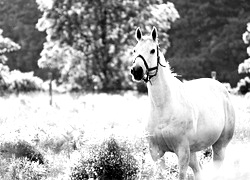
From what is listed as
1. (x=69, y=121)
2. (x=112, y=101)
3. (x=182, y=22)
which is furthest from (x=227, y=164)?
(x=182, y=22)

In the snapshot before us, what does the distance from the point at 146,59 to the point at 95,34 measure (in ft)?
76.4

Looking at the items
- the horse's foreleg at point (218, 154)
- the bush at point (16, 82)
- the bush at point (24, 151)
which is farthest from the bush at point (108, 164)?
the bush at point (16, 82)

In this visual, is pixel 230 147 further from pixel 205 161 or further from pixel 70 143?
pixel 70 143

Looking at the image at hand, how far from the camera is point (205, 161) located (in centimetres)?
901

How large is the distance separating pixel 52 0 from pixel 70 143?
67.9ft

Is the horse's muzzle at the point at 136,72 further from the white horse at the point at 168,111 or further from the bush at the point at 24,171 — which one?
the bush at the point at 24,171

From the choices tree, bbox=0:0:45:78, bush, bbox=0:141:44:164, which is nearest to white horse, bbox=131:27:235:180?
bush, bbox=0:141:44:164

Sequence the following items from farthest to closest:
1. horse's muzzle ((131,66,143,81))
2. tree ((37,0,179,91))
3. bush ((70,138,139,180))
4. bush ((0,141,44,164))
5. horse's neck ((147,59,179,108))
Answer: tree ((37,0,179,91)) < bush ((0,141,44,164)) < bush ((70,138,139,180)) < horse's neck ((147,59,179,108)) < horse's muzzle ((131,66,143,81))

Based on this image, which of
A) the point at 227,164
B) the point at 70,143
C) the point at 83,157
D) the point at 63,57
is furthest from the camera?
the point at 63,57

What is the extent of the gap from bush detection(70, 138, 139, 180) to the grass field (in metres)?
0.16

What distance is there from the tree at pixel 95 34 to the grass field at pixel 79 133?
12621 mm

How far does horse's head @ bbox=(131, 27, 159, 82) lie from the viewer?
6.59 metres

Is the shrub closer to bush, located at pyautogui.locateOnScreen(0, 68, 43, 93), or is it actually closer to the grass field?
bush, located at pyautogui.locateOnScreen(0, 68, 43, 93)

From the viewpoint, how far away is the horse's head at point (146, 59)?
6594mm
